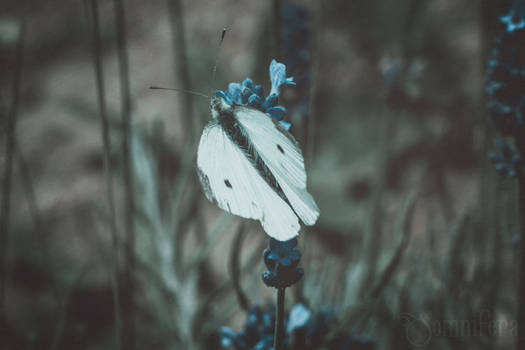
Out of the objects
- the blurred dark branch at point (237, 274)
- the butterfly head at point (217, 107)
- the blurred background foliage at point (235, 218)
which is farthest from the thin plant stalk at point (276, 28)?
the blurred dark branch at point (237, 274)

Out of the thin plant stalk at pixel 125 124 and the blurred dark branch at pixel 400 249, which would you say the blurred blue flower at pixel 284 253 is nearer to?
the blurred dark branch at pixel 400 249

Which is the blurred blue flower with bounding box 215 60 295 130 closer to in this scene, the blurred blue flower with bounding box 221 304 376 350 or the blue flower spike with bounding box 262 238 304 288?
the blue flower spike with bounding box 262 238 304 288

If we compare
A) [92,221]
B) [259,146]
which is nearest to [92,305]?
[92,221]

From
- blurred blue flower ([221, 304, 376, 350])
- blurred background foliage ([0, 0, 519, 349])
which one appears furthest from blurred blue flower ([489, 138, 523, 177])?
blurred blue flower ([221, 304, 376, 350])

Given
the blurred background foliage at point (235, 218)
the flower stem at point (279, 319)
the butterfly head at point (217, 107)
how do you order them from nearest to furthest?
the flower stem at point (279, 319), the butterfly head at point (217, 107), the blurred background foliage at point (235, 218)

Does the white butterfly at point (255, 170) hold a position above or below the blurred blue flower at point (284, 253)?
above

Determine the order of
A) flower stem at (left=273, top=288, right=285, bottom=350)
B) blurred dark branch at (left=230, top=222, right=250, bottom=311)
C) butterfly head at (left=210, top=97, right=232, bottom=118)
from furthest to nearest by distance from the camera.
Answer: blurred dark branch at (left=230, top=222, right=250, bottom=311), butterfly head at (left=210, top=97, right=232, bottom=118), flower stem at (left=273, top=288, right=285, bottom=350)

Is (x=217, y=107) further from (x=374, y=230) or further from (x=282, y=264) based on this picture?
(x=374, y=230)

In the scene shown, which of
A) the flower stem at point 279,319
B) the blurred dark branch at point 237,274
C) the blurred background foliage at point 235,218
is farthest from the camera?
the blurred background foliage at point 235,218
